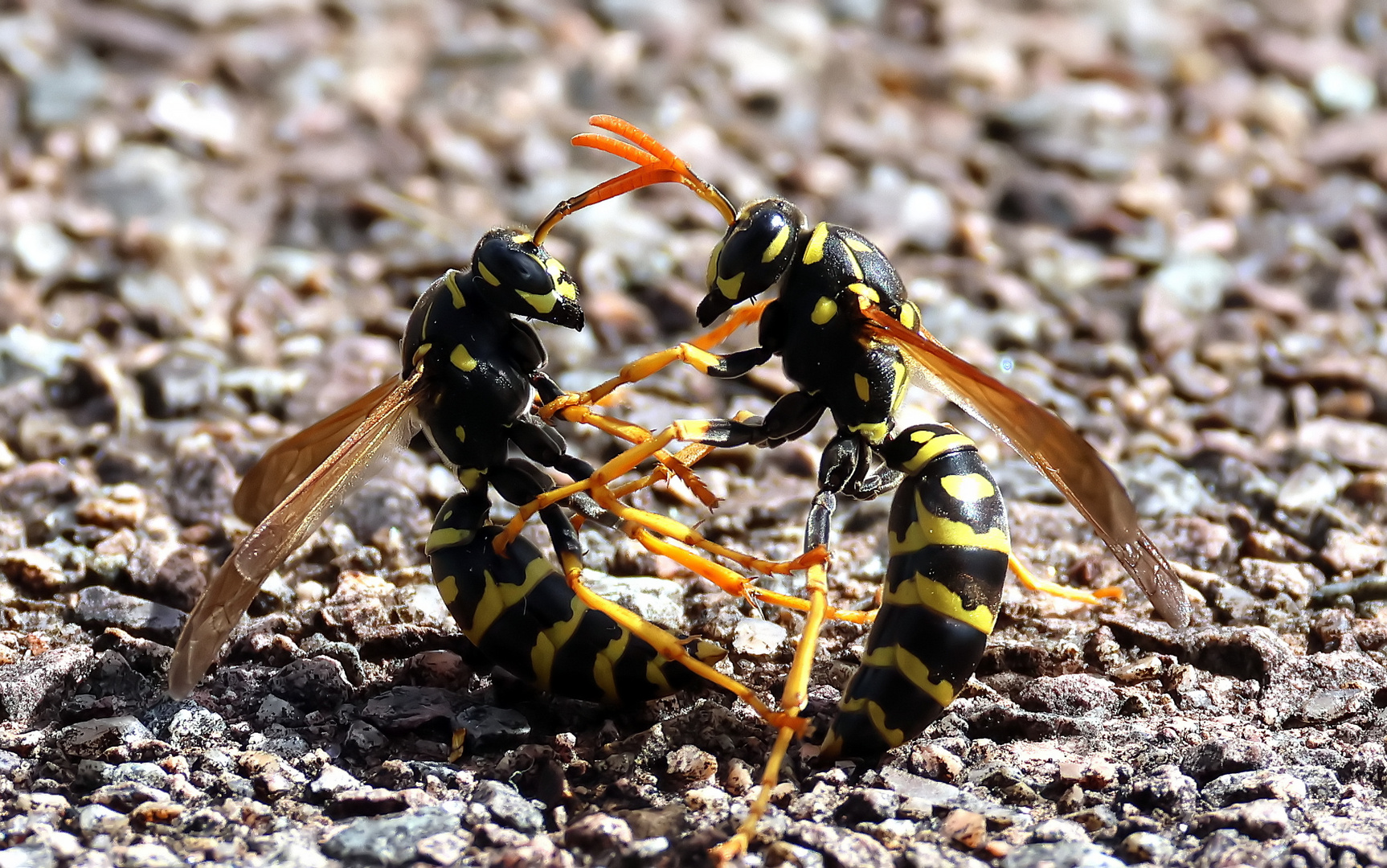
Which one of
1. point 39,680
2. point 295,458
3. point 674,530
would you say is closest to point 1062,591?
point 674,530

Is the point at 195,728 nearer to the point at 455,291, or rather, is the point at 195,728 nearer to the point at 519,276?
the point at 455,291

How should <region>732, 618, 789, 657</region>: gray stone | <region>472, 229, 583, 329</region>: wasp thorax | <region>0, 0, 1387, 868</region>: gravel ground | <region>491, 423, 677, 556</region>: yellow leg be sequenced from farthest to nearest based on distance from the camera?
<region>732, 618, 789, 657</region>: gray stone < <region>472, 229, 583, 329</region>: wasp thorax < <region>491, 423, 677, 556</region>: yellow leg < <region>0, 0, 1387, 868</region>: gravel ground

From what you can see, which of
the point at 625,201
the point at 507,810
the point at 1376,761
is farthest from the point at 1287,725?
the point at 625,201

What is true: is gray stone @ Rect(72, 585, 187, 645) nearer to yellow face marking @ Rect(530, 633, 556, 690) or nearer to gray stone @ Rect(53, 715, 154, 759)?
gray stone @ Rect(53, 715, 154, 759)

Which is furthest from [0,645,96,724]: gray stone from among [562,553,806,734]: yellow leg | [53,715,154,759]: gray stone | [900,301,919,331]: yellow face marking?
[900,301,919,331]: yellow face marking

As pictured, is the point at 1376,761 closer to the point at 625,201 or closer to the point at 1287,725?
the point at 1287,725

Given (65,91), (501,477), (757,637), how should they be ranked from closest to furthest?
(501,477), (757,637), (65,91)

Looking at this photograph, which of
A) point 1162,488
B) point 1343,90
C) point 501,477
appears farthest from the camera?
point 1343,90
